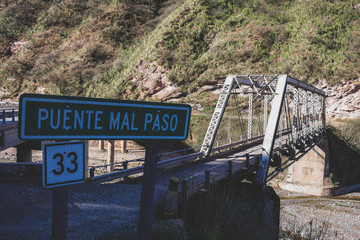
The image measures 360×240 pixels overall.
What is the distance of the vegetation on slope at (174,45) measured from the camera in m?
35.2

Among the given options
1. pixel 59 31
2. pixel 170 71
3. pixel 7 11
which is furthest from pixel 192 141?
pixel 7 11

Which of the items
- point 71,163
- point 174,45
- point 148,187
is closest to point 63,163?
point 71,163

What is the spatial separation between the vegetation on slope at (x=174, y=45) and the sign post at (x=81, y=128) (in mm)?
32639

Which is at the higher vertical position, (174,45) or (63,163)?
(174,45)

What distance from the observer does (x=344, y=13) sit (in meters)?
36.8

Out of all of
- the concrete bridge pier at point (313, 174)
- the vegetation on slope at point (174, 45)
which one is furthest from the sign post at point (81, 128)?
the vegetation on slope at point (174, 45)

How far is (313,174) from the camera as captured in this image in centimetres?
2744

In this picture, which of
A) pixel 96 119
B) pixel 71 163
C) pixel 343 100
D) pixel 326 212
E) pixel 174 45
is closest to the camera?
pixel 71 163

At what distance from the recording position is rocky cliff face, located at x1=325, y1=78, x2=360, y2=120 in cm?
3046

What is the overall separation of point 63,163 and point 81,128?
278 millimetres

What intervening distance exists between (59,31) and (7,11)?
49.2ft

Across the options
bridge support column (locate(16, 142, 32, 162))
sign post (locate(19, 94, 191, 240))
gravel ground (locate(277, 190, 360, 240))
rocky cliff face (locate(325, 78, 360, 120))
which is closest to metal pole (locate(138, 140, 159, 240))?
sign post (locate(19, 94, 191, 240))

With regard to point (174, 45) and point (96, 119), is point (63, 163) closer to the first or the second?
point (96, 119)

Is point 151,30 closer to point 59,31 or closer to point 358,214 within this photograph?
point 59,31
